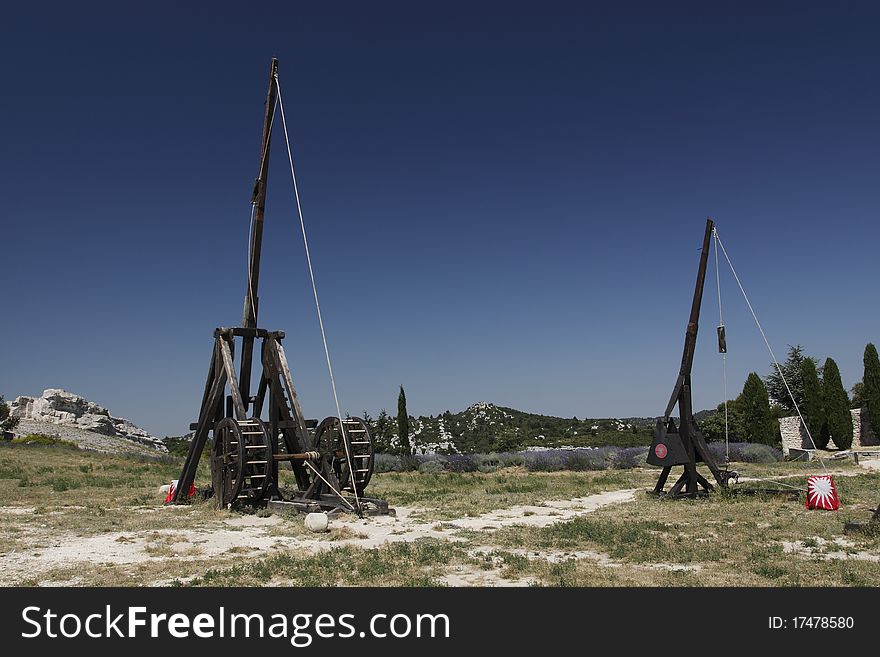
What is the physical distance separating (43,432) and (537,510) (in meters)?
37.0

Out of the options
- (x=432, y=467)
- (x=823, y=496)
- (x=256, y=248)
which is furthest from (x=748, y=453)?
(x=256, y=248)

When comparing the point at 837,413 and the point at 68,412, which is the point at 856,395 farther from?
the point at 68,412

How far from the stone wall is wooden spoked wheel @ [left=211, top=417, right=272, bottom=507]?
29986mm

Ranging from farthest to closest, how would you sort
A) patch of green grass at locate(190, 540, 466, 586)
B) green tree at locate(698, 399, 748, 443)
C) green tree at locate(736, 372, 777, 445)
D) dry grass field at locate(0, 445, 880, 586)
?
green tree at locate(698, 399, 748, 443) < green tree at locate(736, 372, 777, 445) < dry grass field at locate(0, 445, 880, 586) < patch of green grass at locate(190, 540, 466, 586)

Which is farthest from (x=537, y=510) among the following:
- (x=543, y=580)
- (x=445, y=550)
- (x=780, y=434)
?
(x=780, y=434)

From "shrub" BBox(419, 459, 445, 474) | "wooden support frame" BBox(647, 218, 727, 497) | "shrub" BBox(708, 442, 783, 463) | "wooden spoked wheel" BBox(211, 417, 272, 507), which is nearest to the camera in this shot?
"wooden spoked wheel" BBox(211, 417, 272, 507)

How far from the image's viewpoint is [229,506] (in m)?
11.9

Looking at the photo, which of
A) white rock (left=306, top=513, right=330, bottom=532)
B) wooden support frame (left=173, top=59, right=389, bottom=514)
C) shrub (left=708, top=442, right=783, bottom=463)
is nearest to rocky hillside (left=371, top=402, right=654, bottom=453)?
shrub (left=708, top=442, right=783, bottom=463)

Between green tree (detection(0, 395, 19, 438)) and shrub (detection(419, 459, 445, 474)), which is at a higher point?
green tree (detection(0, 395, 19, 438))

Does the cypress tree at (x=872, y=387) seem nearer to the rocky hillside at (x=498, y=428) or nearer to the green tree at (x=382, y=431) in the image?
the rocky hillside at (x=498, y=428)

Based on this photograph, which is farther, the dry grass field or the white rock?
the white rock

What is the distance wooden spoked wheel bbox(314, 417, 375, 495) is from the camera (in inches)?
492

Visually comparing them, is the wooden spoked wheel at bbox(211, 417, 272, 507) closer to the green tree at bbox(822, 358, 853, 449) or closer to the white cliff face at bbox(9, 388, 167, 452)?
the green tree at bbox(822, 358, 853, 449)
